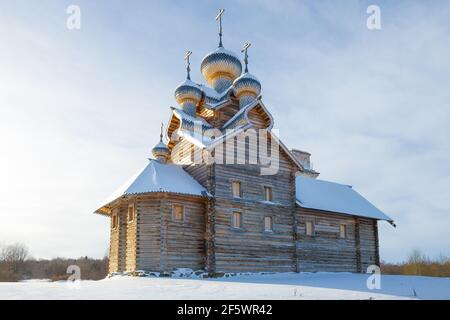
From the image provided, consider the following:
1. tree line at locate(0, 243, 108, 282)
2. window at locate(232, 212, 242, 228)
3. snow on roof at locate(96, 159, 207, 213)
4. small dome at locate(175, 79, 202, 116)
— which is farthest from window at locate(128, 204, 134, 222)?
tree line at locate(0, 243, 108, 282)

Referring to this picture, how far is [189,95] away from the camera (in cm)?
2798

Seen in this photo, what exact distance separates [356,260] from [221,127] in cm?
1210

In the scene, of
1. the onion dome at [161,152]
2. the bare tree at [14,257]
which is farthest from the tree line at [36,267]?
the onion dome at [161,152]

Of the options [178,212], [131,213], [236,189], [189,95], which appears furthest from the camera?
[189,95]

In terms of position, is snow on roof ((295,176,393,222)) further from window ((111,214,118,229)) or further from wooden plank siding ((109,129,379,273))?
window ((111,214,118,229))

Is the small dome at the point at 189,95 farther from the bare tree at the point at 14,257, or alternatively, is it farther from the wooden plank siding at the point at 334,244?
the bare tree at the point at 14,257

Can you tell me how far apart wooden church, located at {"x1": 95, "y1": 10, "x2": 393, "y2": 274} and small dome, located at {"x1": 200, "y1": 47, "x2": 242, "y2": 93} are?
7 cm

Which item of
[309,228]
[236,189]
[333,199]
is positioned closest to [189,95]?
[236,189]

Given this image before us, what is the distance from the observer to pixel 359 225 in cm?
2947

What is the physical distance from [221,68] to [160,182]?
1134 centimetres

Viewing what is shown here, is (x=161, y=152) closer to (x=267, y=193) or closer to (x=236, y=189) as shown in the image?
(x=236, y=189)

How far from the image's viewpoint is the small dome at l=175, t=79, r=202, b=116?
2800 centimetres
